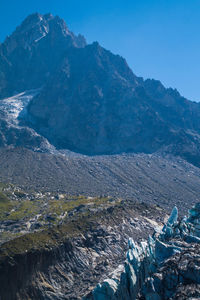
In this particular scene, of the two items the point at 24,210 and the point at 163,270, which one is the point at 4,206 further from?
the point at 163,270

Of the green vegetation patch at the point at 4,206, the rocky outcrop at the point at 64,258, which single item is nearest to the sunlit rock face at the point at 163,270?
the rocky outcrop at the point at 64,258

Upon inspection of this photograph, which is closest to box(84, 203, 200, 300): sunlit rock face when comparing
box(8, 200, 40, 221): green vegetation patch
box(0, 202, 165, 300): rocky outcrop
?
box(0, 202, 165, 300): rocky outcrop

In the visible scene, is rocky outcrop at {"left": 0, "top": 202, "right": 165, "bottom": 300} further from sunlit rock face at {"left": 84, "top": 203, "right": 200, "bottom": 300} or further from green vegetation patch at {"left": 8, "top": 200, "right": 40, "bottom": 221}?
green vegetation patch at {"left": 8, "top": 200, "right": 40, "bottom": 221}

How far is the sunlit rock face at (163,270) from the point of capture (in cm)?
2888

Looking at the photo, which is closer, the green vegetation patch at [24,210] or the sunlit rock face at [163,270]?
the sunlit rock face at [163,270]

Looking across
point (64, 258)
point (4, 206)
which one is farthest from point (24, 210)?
point (64, 258)

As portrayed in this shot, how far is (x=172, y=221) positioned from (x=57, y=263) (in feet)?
72.6

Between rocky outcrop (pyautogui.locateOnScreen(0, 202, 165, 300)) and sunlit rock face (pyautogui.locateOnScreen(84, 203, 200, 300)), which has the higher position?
sunlit rock face (pyautogui.locateOnScreen(84, 203, 200, 300))

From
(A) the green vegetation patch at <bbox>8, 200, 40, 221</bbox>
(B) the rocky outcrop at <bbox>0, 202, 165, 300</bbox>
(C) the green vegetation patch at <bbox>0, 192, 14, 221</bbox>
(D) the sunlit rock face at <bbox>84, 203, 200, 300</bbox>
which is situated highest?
(D) the sunlit rock face at <bbox>84, 203, 200, 300</bbox>

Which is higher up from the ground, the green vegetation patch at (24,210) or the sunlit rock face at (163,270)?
the sunlit rock face at (163,270)

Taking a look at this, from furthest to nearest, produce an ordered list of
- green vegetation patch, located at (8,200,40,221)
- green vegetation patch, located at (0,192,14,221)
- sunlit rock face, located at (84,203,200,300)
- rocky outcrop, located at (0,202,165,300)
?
green vegetation patch, located at (0,192,14,221)
green vegetation patch, located at (8,200,40,221)
rocky outcrop, located at (0,202,165,300)
sunlit rock face, located at (84,203,200,300)

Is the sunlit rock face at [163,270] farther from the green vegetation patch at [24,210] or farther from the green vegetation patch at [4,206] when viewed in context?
the green vegetation patch at [4,206]

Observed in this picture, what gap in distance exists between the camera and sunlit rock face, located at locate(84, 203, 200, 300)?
28.9 m

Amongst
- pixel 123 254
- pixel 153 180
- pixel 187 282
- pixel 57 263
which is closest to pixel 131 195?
pixel 153 180
